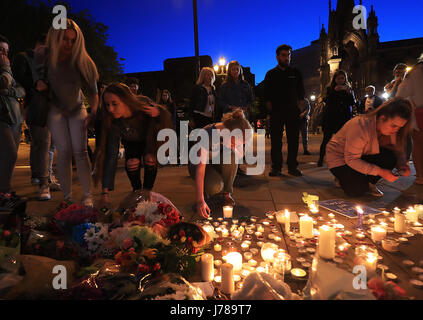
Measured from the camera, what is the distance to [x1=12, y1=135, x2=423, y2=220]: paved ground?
9.67ft

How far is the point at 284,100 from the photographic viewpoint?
14.6 ft

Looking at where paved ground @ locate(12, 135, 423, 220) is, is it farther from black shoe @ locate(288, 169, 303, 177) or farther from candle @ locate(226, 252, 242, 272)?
candle @ locate(226, 252, 242, 272)

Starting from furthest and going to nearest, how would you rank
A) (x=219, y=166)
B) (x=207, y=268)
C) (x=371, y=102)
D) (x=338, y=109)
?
(x=371, y=102) → (x=338, y=109) → (x=219, y=166) → (x=207, y=268)

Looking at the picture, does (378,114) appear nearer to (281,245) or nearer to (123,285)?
(281,245)

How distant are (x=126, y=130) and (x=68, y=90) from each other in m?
0.66

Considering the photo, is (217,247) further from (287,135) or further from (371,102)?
(371,102)

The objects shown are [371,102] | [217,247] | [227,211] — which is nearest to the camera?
[217,247]

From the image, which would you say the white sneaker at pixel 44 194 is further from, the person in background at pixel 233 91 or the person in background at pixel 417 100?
the person in background at pixel 417 100

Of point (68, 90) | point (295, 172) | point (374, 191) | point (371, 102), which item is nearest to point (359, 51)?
point (371, 102)

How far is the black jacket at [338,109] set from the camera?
15.4ft

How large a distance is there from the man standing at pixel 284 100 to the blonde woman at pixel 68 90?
286cm

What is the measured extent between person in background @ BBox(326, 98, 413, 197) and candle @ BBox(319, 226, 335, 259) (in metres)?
1.58

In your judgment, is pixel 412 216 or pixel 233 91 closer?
pixel 412 216
